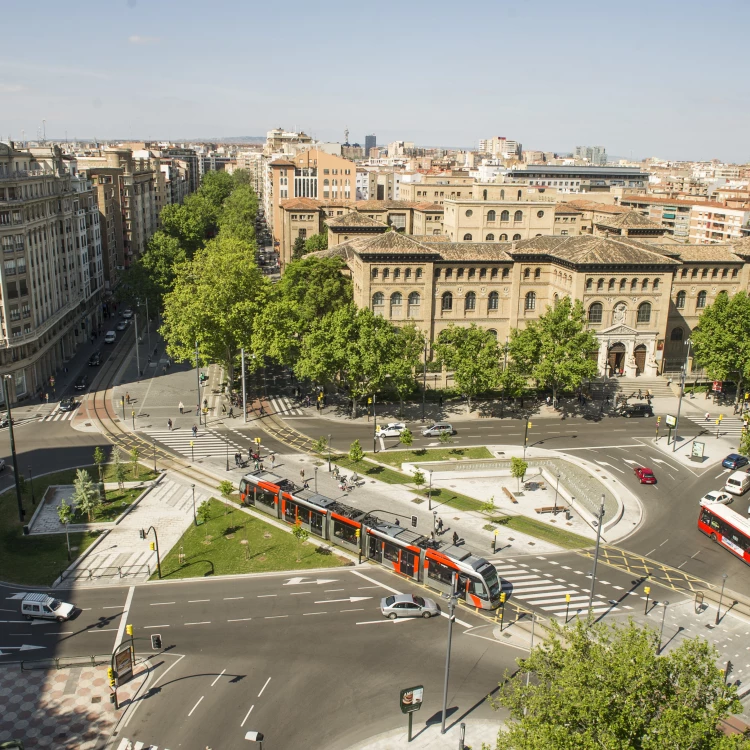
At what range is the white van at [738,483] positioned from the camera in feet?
207

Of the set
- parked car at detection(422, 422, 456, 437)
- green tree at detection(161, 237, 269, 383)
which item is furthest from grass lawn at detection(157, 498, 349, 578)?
green tree at detection(161, 237, 269, 383)

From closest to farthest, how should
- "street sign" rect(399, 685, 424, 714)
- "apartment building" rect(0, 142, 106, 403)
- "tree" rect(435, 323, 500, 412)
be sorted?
"street sign" rect(399, 685, 424, 714) < "tree" rect(435, 323, 500, 412) < "apartment building" rect(0, 142, 106, 403)

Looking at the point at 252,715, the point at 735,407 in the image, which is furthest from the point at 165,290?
the point at 252,715

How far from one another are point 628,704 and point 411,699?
451 inches

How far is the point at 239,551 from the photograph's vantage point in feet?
170

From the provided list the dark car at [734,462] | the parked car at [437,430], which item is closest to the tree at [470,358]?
the parked car at [437,430]

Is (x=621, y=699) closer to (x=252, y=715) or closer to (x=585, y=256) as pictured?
(x=252, y=715)

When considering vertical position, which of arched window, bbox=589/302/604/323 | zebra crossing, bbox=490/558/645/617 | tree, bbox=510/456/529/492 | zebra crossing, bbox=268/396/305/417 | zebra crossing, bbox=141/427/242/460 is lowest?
zebra crossing, bbox=141/427/242/460

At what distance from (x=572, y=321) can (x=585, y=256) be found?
1228 cm

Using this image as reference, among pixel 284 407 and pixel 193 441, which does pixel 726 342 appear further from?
pixel 193 441

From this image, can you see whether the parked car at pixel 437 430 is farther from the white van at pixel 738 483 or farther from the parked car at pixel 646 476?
the white van at pixel 738 483

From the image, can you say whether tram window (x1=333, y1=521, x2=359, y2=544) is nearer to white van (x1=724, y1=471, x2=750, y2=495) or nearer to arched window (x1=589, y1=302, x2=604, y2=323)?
white van (x1=724, y1=471, x2=750, y2=495)

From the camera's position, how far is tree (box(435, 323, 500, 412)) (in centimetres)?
7862

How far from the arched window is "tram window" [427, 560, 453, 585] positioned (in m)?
54.2
